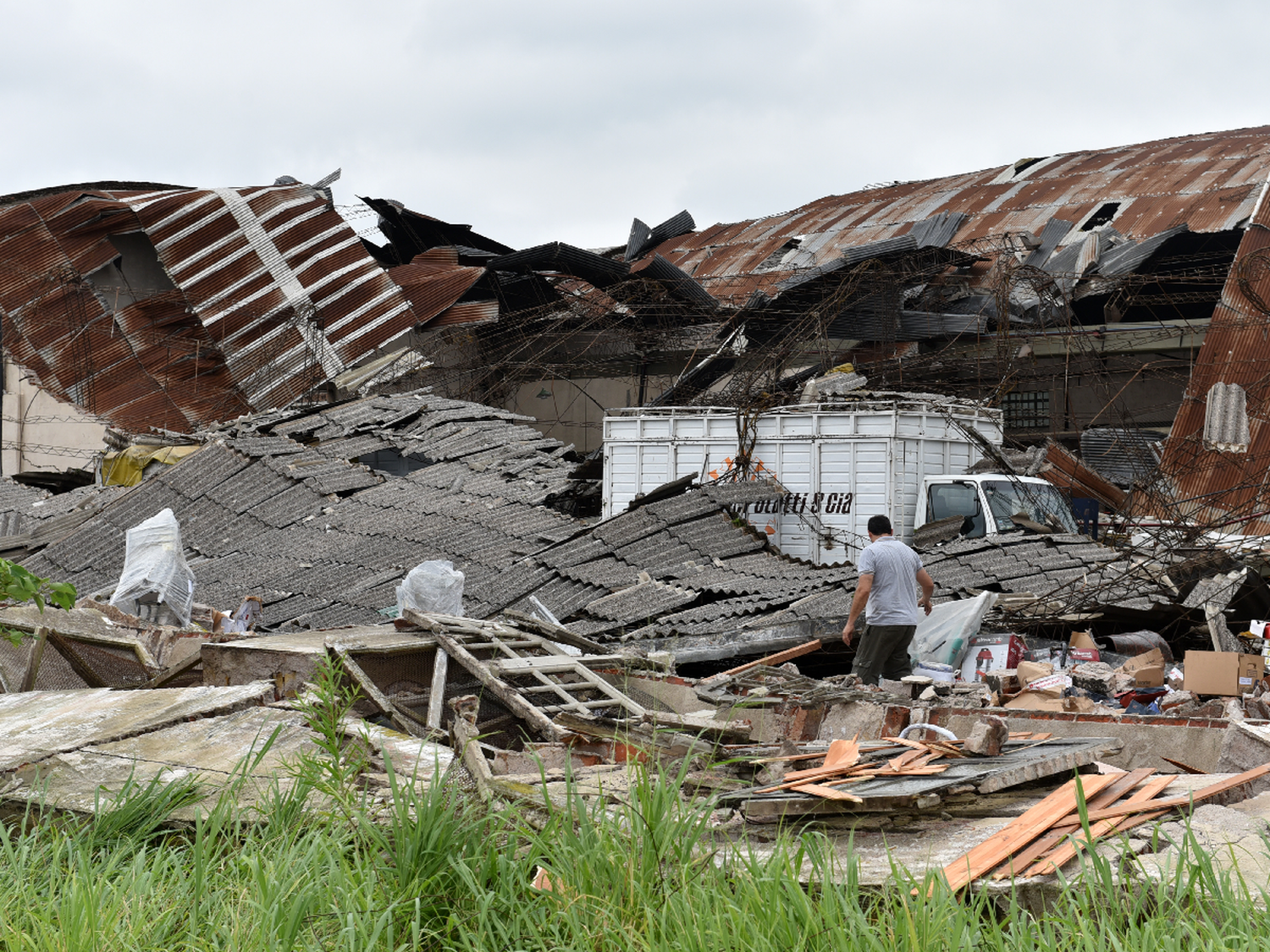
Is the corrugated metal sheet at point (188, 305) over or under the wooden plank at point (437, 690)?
over

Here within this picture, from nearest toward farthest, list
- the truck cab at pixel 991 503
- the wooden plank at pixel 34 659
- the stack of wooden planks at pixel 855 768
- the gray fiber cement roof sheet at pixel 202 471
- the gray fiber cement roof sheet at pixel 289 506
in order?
the stack of wooden planks at pixel 855 768, the wooden plank at pixel 34 659, the truck cab at pixel 991 503, the gray fiber cement roof sheet at pixel 289 506, the gray fiber cement roof sheet at pixel 202 471

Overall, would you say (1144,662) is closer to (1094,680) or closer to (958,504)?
(1094,680)

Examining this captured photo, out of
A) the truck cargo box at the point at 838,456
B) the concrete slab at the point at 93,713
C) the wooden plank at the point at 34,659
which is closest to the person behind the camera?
the concrete slab at the point at 93,713

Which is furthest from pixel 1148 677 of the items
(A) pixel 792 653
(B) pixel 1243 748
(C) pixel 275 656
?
(C) pixel 275 656

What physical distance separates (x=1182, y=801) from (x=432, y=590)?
305 inches

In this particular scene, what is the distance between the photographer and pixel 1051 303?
2311cm

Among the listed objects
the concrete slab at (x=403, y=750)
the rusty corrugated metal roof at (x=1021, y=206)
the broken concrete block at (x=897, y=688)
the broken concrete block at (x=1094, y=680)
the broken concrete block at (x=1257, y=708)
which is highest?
the rusty corrugated metal roof at (x=1021, y=206)

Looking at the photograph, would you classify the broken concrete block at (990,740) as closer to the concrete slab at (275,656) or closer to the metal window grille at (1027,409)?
the concrete slab at (275,656)

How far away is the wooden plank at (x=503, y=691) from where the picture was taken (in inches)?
262

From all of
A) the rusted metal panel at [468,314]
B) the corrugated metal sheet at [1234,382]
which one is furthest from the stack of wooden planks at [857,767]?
the rusted metal panel at [468,314]

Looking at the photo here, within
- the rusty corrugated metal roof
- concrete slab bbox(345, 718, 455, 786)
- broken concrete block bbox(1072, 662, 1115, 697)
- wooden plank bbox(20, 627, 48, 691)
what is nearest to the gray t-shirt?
broken concrete block bbox(1072, 662, 1115, 697)

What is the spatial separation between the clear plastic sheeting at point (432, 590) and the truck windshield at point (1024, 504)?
6.68 m

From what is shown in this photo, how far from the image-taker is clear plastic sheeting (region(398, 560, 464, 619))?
36.3ft

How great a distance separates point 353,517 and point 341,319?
10.6 m
